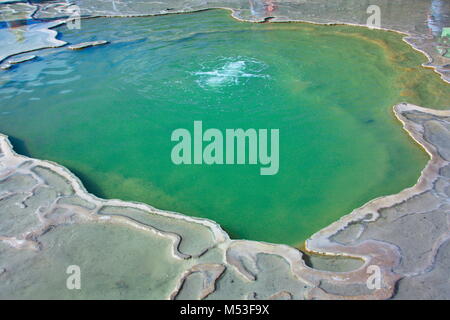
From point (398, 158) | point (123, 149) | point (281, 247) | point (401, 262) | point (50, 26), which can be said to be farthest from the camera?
point (50, 26)

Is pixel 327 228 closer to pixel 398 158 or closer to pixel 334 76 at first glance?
pixel 398 158

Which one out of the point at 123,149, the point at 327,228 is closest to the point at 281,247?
the point at 327,228

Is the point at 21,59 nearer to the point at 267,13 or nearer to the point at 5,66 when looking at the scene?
the point at 5,66

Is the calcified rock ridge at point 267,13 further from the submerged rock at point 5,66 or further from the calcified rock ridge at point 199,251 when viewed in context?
the calcified rock ridge at point 199,251

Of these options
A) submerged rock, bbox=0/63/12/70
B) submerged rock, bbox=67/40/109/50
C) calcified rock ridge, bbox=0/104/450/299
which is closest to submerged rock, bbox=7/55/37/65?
submerged rock, bbox=0/63/12/70
